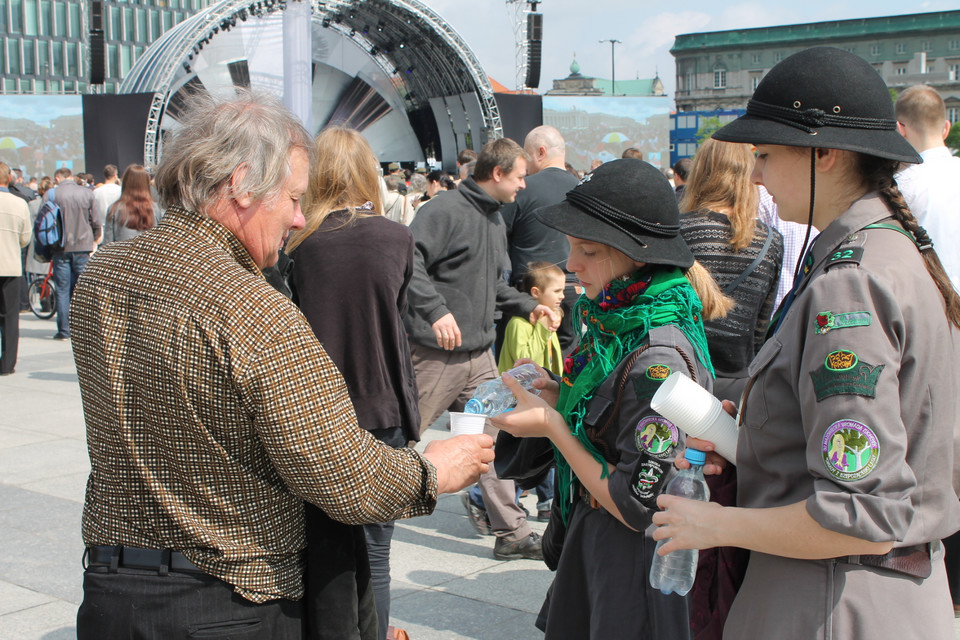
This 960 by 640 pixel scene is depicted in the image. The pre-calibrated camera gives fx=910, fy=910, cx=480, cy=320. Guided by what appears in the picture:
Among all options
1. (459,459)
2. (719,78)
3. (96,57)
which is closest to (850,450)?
(459,459)

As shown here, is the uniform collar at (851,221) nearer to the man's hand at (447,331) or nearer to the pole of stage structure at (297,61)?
the man's hand at (447,331)

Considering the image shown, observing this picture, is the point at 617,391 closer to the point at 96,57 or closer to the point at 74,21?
the point at 96,57

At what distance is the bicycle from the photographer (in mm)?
14391

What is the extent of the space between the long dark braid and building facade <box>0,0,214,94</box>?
99119 millimetres

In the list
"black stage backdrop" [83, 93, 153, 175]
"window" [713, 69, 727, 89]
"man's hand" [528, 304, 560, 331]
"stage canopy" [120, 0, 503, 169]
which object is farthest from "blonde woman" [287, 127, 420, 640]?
"window" [713, 69, 727, 89]

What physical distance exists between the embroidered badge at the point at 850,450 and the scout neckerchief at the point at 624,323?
0.84 meters

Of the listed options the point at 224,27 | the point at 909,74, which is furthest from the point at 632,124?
the point at 909,74

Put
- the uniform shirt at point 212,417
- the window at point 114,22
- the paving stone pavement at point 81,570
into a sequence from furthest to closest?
the window at point 114,22
the paving stone pavement at point 81,570
the uniform shirt at point 212,417

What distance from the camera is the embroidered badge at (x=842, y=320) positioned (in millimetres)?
1476

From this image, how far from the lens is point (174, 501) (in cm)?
183

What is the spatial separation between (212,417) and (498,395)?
4.41 feet

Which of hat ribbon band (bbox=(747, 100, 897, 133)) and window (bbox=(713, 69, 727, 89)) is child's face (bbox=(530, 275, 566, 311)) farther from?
window (bbox=(713, 69, 727, 89))

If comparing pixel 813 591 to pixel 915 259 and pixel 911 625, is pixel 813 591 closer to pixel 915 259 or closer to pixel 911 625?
pixel 911 625

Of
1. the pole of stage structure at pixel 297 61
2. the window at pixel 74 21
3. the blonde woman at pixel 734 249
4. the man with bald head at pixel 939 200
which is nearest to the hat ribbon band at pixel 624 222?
the blonde woman at pixel 734 249
